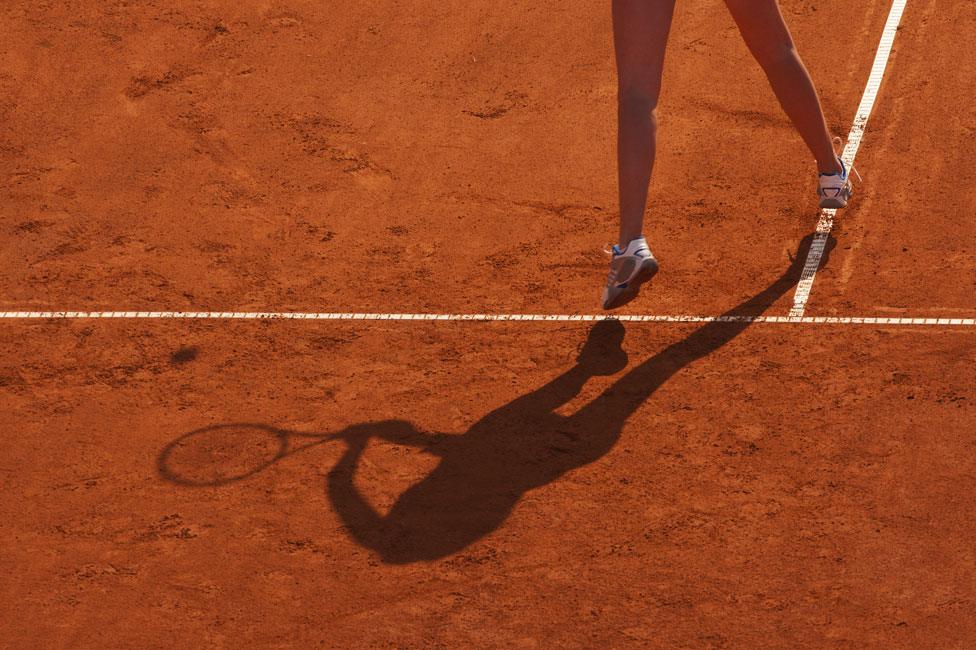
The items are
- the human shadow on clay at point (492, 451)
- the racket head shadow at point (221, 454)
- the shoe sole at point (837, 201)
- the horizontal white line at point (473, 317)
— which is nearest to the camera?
the human shadow on clay at point (492, 451)

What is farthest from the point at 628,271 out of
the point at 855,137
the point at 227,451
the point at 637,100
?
the point at 855,137

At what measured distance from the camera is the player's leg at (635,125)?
→ 5133 mm

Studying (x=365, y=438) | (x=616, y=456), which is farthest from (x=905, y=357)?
(x=365, y=438)

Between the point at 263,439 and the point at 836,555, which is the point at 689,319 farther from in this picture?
the point at 263,439

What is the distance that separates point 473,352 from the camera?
558cm

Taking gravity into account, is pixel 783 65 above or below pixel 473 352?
above

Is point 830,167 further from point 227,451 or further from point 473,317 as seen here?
point 227,451

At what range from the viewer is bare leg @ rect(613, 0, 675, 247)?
5.12 meters

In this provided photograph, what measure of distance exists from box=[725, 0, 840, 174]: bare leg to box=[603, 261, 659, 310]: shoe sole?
1099 millimetres

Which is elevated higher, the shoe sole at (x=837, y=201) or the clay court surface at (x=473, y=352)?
the shoe sole at (x=837, y=201)

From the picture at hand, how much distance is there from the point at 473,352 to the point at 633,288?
0.80 meters

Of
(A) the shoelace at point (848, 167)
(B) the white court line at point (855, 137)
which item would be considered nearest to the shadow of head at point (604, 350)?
(B) the white court line at point (855, 137)

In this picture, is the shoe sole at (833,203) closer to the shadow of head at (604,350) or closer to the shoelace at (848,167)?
the shoelace at (848,167)

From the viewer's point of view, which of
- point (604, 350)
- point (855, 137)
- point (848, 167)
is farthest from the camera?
point (855, 137)
